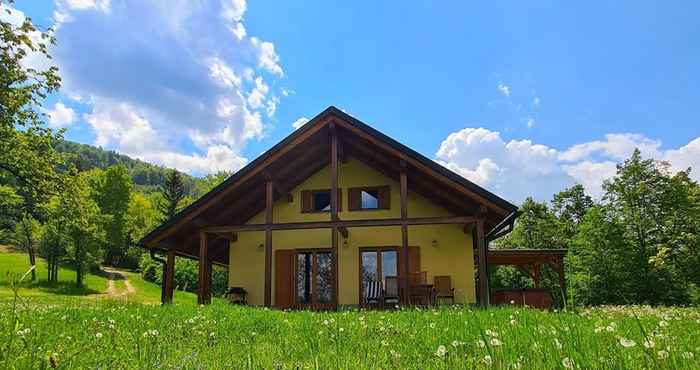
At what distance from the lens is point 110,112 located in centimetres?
2600

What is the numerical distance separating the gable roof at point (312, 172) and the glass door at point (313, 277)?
7.43ft

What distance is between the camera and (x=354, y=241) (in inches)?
585

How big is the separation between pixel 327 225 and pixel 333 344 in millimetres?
9027

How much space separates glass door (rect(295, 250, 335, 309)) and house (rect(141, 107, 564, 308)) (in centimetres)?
3

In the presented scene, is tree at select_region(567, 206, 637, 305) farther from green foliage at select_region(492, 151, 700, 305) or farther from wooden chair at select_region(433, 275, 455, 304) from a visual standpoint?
wooden chair at select_region(433, 275, 455, 304)

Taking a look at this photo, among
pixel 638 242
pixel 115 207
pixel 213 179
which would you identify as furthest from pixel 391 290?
pixel 115 207

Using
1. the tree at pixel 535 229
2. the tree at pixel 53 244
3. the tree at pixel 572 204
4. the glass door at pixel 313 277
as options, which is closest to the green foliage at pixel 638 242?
the tree at pixel 535 229

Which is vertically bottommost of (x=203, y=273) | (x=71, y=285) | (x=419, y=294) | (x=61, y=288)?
(x=61, y=288)

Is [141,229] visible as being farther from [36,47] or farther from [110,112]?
[36,47]

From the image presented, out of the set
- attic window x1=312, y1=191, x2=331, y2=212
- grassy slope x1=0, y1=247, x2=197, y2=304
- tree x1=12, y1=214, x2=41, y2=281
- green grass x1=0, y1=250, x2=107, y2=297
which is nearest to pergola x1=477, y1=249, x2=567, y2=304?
attic window x1=312, y1=191, x2=331, y2=212

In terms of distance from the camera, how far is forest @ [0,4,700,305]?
58.0 feet

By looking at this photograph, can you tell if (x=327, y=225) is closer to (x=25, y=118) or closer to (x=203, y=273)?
(x=203, y=273)

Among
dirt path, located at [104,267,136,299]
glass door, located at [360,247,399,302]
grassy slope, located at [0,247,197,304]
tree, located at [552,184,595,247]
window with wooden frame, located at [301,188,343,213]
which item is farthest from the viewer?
tree, located at [552,184,595,247]

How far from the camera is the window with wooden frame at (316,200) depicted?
15453 mm
